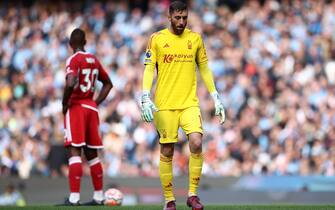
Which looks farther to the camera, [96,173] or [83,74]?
[96,173]

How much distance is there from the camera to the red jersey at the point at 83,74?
14.7 meters

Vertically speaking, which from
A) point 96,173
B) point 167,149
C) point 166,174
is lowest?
point 96,173

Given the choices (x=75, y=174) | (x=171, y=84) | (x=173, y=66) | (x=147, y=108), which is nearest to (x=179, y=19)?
(x=173, y=66)

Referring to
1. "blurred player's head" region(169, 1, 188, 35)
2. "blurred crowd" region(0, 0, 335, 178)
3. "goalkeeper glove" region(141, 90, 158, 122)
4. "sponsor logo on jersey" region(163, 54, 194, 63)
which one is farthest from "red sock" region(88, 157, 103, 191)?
"blurred crowd" region(0, 0, 335, 178)

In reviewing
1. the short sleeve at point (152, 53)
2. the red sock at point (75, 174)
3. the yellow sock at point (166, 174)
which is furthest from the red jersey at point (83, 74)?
the yellow sock at point (166, 174)

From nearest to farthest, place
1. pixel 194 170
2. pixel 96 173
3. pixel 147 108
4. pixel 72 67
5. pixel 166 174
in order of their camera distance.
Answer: pixel 147 108 → pixel 194 170 → pixel 166 174 → pixel 72 67 → pixel 96 173

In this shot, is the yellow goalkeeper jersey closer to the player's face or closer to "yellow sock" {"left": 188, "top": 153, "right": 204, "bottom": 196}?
the player's face

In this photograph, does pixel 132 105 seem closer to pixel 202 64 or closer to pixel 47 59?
pixel 47 59

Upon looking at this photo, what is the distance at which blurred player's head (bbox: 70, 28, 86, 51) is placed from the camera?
1473 cm

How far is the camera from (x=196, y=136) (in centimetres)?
1221

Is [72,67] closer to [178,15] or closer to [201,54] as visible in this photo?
[201,54]

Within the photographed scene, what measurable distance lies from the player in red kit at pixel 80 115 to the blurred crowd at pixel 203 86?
6990mm

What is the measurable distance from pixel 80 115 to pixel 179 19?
2.99 meters

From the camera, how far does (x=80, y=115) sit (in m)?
14.8
